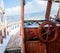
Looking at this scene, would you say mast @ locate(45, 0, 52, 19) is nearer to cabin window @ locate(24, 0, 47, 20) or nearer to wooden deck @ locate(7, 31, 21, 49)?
cabin window @ locate(24, 0, 47, 20)

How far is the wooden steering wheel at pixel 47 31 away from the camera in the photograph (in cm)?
340

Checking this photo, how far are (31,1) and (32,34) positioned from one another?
41.3 inches

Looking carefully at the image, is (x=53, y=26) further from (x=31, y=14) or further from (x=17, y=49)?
(x=17, y=49)

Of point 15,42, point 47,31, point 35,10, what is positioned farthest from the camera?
point 15,42

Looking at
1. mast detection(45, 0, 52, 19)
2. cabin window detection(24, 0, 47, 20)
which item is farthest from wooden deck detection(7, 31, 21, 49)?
mast detection(45, 0, 52, 19)

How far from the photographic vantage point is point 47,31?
345cm

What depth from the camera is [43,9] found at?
4156mm

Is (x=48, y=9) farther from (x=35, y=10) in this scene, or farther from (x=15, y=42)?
(x=15, y=42)

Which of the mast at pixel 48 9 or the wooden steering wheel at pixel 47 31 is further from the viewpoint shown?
the mast at pixel 48 9

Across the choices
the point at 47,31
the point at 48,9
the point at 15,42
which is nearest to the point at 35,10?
the point at 48,9

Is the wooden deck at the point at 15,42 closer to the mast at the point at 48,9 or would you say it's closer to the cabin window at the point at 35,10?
the cabin window at the point at 35,10

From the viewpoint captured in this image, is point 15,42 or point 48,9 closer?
point 48,9

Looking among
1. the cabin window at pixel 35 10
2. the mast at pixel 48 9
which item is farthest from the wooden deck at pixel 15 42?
the mast at pixel 48 9

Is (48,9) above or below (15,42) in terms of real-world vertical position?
above
